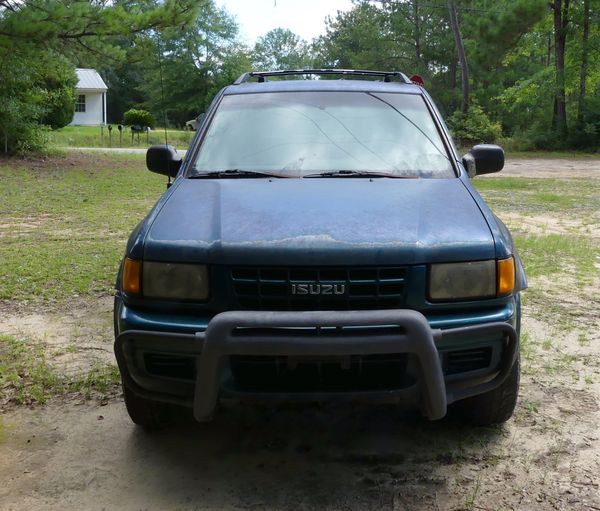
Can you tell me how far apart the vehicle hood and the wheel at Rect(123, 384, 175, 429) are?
0.80 metres

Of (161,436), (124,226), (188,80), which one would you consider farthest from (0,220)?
(188,80)

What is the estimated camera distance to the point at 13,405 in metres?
3.53

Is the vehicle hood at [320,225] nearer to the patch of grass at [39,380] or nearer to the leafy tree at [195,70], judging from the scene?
the patch of grass at [39,380]

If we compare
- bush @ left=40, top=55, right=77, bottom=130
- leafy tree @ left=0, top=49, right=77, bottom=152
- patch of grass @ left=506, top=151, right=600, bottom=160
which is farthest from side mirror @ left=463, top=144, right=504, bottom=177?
patch of grass @ left=506, top=151, right=600, bottom=160

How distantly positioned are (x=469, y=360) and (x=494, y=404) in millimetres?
563

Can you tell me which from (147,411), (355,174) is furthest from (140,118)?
(147,411)

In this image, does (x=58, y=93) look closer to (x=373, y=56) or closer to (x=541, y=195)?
(x=541, y=195)

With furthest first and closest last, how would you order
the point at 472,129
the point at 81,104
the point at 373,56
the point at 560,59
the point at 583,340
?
1. the point at 81,104
2. the point at 373,56
3. the point at 560,59
4. the point at 472,129
5. the point at 583,340

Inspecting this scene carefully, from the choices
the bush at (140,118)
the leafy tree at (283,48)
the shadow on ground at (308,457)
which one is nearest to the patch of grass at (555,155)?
the bush at (140,118)

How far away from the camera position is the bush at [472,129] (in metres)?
30.0

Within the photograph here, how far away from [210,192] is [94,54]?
11.7 meters

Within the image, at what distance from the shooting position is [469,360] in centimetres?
265

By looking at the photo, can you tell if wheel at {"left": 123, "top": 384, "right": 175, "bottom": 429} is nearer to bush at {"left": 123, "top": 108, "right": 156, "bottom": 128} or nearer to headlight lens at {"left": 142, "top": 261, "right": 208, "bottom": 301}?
headlight lens at {"left": 142, "top": 261, "right": 208, "bottom": 301}

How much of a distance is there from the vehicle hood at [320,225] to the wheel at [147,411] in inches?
31.4
